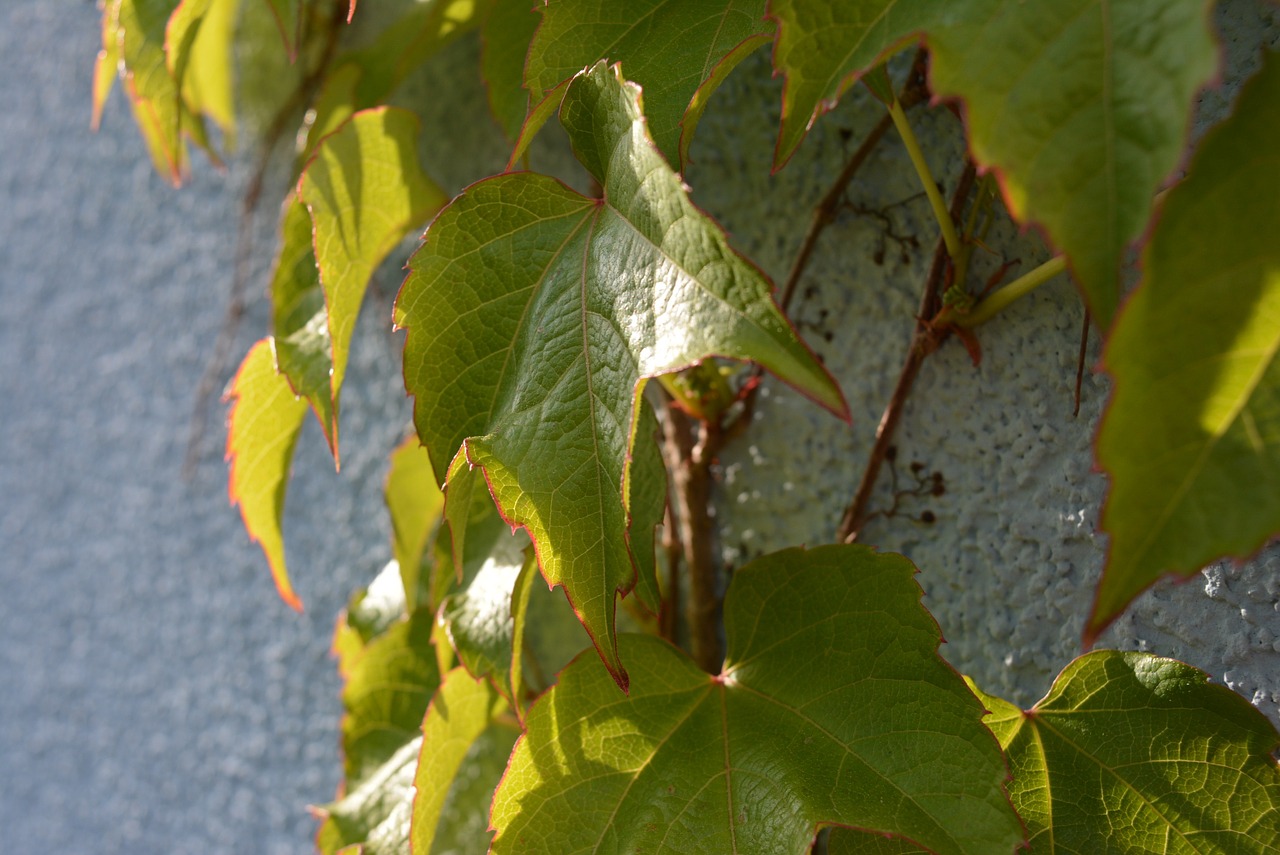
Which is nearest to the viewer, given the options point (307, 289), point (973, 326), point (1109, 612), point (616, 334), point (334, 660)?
point (1109, 612)

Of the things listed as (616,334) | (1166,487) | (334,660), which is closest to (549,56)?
(616,334)

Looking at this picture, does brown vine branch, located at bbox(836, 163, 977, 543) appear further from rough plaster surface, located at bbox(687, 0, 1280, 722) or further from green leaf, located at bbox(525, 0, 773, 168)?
green leaf, located at bbox(525, 0, 773, 168)

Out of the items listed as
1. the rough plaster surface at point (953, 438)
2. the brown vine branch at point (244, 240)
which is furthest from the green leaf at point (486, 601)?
the brown vine branch at point (244, 240)

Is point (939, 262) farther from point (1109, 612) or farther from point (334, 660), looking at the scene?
point (334, 660)

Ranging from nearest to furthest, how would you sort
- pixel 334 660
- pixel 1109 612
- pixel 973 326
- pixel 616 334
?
pixel 1109 612, pixel 616 334, pixel 973 326, pixel 334 660

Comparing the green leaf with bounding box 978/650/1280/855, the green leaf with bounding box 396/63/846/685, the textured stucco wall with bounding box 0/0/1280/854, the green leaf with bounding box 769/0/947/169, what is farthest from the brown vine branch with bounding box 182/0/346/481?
the green leaf with bounding box 978/650/1280/855

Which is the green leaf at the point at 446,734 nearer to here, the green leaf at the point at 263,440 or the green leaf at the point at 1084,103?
the green leaf at the point at 263,440

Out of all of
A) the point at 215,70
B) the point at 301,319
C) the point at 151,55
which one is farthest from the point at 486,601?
the point at 215,70
